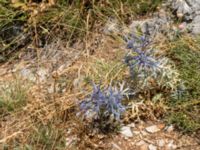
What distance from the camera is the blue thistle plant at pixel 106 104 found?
2391mm

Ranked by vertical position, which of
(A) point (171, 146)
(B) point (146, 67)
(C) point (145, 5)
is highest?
(C) point (145, 5)

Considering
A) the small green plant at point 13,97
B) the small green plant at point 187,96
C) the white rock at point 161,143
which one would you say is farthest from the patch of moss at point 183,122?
the small green plant at point 13,97

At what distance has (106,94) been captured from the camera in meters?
2.43

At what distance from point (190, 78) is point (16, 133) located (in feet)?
3.42

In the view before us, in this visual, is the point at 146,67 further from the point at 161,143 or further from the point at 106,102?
the point at 161,143

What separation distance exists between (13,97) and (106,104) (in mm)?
A: 629

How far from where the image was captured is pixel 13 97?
106 inches

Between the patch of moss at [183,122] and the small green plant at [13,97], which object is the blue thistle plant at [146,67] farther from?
the small green plant at [13,97]

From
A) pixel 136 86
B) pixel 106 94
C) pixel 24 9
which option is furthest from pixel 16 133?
pixel 24 9

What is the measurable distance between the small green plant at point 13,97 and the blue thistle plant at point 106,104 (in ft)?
1.39

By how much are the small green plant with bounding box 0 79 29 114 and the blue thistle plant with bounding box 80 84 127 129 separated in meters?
0.42

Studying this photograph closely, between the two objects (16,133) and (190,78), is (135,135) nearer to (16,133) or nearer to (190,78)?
(190,78)

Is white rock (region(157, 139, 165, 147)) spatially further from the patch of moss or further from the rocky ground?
the patch of moss

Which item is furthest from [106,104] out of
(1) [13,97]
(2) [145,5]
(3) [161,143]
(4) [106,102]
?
(2) [145,5]
